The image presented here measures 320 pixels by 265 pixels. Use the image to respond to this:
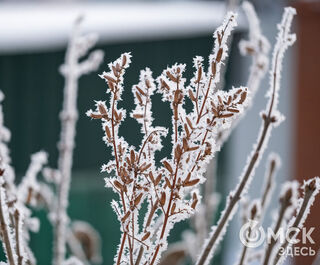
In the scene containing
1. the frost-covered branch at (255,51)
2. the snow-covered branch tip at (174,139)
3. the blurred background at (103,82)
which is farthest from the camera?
the blurred background at (103,82)

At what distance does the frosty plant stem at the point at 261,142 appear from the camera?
40cm

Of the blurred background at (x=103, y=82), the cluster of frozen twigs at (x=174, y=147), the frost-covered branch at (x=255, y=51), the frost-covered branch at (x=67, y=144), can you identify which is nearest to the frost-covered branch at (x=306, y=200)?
the cluster of frozen twigs at (x=174, y=147)

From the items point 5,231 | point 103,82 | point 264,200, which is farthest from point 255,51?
point 103,82

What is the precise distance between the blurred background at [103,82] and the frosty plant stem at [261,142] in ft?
5.49

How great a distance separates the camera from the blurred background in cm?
223

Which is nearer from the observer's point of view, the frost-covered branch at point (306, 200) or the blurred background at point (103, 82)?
the frost-covered branch at point (306, 200)

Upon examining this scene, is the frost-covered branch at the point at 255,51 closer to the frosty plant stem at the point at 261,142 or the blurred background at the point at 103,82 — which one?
the frosty plant stem at the point at 261,142

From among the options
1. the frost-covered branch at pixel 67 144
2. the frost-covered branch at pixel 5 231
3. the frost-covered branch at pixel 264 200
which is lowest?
the frost-covered branch at pixel 5 231

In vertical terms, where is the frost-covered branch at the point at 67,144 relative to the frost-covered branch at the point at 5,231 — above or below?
above

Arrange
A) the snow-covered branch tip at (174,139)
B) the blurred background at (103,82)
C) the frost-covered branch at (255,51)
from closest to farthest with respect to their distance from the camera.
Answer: the snow-covered branch tip at (174,139)
the frost-covered branch at (255,51)
the blurred background at (103,82)

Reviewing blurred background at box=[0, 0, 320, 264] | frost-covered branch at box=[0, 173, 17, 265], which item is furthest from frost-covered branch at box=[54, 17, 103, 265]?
blurred background at box=[0, 0, 320, 264]

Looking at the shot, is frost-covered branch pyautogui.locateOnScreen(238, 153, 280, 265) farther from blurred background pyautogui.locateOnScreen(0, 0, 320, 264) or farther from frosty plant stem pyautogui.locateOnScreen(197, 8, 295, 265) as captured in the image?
blurred background pyautogui.locateOnScreen(0, 0, 320, 264)

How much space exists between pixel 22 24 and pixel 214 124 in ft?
6.64

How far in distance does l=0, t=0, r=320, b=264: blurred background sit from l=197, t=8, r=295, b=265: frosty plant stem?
167cm
